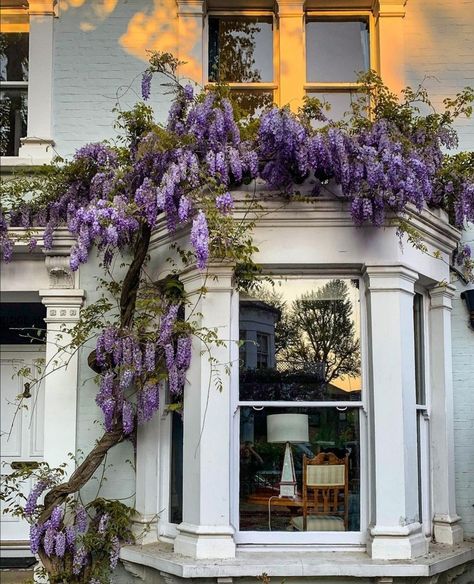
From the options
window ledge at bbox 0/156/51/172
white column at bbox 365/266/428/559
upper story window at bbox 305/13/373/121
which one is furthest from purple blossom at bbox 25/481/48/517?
upper story window at bbox 305/13/373/121

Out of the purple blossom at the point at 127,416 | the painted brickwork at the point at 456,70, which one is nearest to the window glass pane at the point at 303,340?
the purple blossom at the point at 127,416

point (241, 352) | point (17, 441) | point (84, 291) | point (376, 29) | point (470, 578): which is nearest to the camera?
point (241, 352)

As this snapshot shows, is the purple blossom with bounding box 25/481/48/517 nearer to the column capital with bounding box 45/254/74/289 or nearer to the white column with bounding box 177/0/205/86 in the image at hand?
the column capital with bounding box 45/254/74/289

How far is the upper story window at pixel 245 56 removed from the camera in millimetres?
6695

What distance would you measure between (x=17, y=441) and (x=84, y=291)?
1.88 meters

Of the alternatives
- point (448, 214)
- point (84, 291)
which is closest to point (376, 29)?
point (448, 214)

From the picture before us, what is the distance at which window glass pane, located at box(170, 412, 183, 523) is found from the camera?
5.70 m

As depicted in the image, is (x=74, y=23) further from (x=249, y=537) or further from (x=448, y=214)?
(x=249, y=537)

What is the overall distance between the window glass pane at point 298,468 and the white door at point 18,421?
8.51 ft

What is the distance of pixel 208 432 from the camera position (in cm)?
518

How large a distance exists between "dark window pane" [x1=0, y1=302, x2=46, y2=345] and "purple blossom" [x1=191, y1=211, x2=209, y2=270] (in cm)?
268

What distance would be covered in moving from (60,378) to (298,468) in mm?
2135

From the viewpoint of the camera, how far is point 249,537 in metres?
5.28

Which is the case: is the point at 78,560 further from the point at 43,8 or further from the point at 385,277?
the point at 43,8
